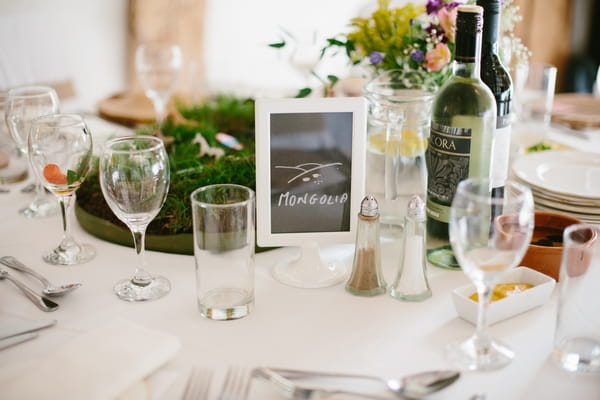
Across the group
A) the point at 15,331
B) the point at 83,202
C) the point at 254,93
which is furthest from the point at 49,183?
the point at 254,93

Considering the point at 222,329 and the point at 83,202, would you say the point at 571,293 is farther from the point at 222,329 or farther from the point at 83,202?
the point at 83,202

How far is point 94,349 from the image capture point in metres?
0.93

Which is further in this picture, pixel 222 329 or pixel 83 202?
pixel 83 202

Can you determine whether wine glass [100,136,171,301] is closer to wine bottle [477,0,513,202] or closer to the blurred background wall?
wine bottle [477,0,513,202]

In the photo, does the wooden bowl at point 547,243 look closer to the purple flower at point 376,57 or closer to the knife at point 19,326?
the purple flower at point 376,57

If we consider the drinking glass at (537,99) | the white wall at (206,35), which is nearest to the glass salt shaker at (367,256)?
the drinking glass at (537,99)

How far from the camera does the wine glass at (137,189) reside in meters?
1.10

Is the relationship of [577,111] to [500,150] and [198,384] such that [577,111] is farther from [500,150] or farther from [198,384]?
[198,384]

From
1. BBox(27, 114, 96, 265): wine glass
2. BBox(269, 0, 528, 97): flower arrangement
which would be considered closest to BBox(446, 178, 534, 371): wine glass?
BBox(269, 0, 528, 97): flower arrangement

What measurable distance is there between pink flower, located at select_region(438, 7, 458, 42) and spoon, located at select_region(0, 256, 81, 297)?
0.90m

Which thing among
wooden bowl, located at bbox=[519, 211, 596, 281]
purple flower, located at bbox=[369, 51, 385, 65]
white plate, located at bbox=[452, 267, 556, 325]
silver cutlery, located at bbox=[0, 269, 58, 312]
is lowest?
silver cutlery, located at bbox=[0, 269, 58, 312]

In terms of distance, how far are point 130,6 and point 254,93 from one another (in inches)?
78.0

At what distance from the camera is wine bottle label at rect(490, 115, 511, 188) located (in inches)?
48.1

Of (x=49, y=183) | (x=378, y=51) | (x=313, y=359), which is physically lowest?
(x=313, y=359)
